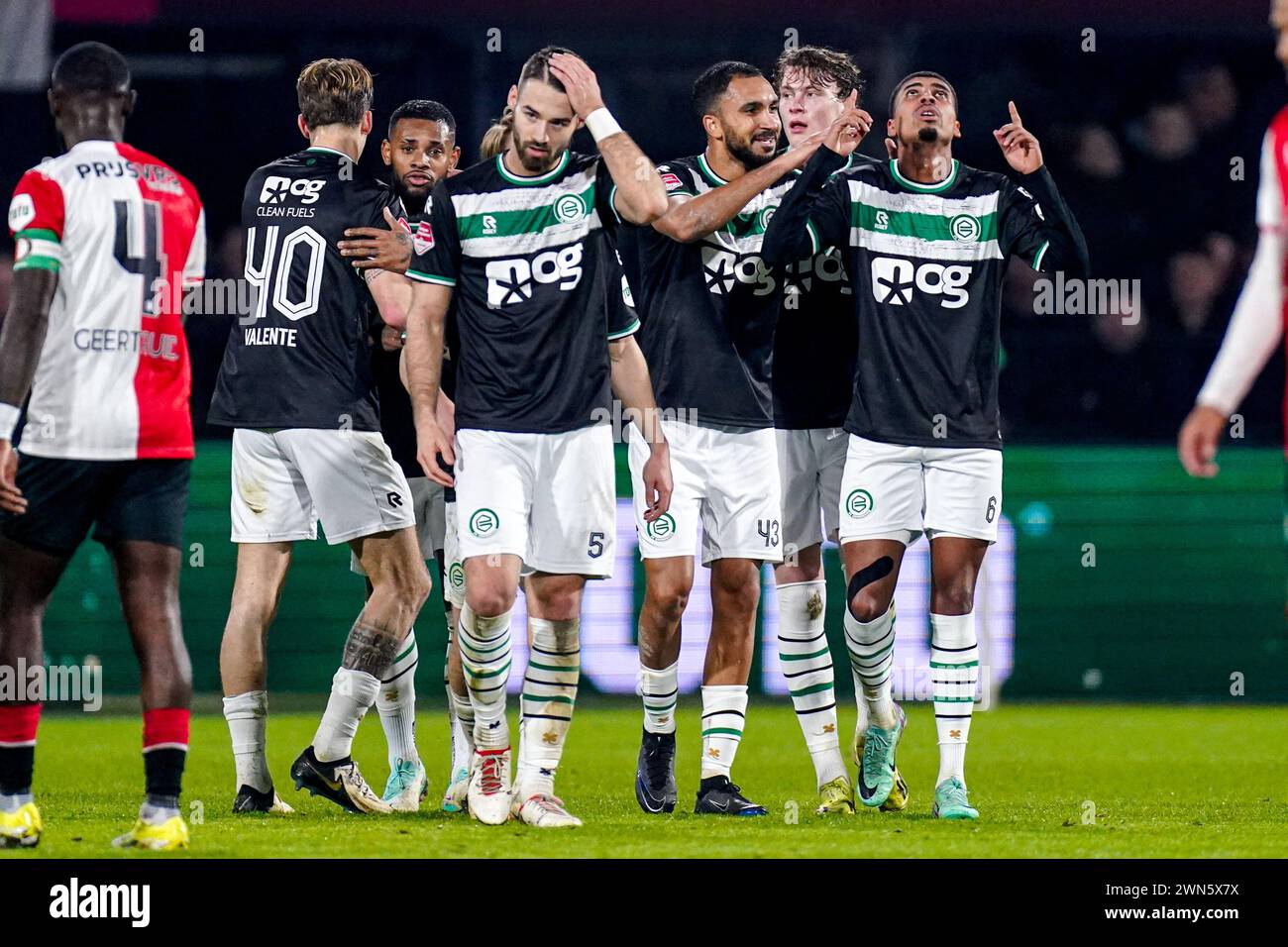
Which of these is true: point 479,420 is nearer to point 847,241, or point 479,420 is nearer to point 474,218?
point 474,218

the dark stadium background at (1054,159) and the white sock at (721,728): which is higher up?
the dark stadium background at (1054,159)

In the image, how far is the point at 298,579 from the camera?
11.9m

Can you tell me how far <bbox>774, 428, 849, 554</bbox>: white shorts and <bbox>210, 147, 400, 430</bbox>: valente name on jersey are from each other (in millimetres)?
1553

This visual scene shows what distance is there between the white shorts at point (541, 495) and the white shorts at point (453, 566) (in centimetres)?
74

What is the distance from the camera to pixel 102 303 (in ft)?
18.1

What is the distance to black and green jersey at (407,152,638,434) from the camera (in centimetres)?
639

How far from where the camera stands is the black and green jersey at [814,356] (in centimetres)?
729

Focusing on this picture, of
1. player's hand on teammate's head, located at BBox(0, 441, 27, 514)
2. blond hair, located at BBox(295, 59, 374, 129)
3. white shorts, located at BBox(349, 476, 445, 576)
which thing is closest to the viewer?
player's hand on teammate's head, located at BBox(0, 441, 27, 514)

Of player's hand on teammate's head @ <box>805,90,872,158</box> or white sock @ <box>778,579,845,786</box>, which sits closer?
player's hand on teammate's head @ <box>805,90,872,158</box>

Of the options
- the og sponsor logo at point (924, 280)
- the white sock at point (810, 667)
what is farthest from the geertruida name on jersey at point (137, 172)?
the white sock at point (810, 667)

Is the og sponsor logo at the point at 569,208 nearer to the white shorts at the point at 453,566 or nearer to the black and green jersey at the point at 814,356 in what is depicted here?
the black and green jersey at the point at 814,356

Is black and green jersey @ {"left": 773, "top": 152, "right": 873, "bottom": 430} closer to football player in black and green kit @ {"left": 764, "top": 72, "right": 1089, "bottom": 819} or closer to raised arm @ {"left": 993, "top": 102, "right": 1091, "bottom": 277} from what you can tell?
football player in black and green kit @ {"left": 764, "top": 72, "right": 1089, "bottom": 819}

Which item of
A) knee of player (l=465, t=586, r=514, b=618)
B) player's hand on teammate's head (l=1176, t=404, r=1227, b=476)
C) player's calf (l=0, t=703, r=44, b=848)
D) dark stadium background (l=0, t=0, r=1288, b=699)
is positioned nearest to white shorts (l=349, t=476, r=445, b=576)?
knee of player (l=465, t=586, r=514, b=618)
